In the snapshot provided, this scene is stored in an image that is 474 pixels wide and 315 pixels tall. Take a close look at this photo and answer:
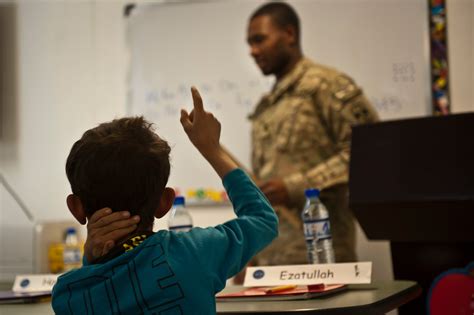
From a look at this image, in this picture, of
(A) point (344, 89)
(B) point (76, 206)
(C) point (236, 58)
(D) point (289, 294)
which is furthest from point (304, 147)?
(B) point (76, 206)

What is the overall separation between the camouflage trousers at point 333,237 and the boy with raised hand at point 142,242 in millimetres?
1684

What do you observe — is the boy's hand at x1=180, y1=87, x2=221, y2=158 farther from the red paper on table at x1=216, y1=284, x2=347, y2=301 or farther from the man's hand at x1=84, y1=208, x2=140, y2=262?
the red paper on table at x1=216, y1=284, x2=347, y2=301

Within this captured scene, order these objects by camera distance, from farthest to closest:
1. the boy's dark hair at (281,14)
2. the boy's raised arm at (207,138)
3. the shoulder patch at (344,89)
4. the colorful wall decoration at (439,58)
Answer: the boy's dark hair at (281,14) < the colorful wall decoration at (439,58) < the shoulder patch at (344,89) < the boy's raised arm at (207,138)

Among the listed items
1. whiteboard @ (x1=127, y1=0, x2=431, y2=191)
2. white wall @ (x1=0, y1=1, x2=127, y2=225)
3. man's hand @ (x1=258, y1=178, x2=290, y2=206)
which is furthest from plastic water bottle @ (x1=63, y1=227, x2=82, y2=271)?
man's hand @ (x1=258, y1=178, x2=290, y2=206)

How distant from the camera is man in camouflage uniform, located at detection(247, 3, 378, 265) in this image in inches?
103

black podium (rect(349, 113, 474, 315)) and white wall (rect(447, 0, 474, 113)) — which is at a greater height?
white wall (rect(447, 0, 474, 113))

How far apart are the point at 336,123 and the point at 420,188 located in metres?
1.31

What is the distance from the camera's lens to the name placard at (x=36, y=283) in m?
1.47

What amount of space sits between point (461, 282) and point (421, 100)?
62.7 inches

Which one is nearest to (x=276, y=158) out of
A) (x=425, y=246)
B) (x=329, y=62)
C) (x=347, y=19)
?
(x=329, y=62)

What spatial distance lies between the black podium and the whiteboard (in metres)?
1.48

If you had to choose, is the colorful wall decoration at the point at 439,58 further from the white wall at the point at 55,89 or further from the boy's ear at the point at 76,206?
the boy's ear at the point at 76,206

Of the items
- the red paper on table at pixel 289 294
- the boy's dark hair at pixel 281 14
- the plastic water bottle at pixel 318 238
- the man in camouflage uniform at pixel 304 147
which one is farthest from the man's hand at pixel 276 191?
the red paper on table at pixel 289 294

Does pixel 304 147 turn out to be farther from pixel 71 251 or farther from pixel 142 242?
pixel 142 242
